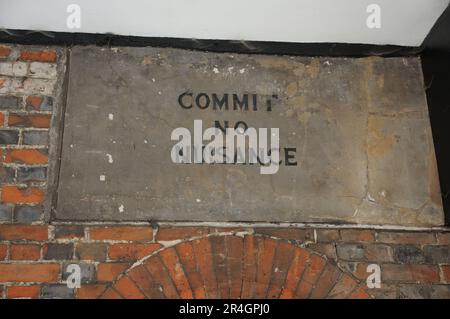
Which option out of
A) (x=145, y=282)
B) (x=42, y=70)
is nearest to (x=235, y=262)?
(x=145, y=282)

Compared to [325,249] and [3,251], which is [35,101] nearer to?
[3,251]

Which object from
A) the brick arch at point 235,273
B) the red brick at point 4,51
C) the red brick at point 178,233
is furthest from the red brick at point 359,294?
the red brick at point 4,51

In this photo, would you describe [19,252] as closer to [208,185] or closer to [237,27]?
[208,185]

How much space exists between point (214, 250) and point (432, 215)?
3.74ft

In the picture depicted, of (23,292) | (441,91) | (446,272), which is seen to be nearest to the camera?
(23,292)

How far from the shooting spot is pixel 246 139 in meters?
2.55

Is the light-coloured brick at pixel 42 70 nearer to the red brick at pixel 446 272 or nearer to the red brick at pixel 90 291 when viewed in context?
the red brick at pixel 90 291

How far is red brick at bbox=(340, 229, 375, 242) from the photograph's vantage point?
2.43 meters

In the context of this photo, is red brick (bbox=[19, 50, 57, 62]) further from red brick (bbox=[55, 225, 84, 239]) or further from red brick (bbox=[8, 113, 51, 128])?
red brick (bbox=[55, 225, 84, 239])

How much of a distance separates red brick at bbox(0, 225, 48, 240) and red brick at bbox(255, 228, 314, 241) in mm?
1024

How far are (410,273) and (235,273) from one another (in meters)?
0.88

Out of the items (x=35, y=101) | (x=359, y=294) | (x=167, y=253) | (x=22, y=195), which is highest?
(x=35, y=101)

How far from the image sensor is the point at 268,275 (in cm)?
230
